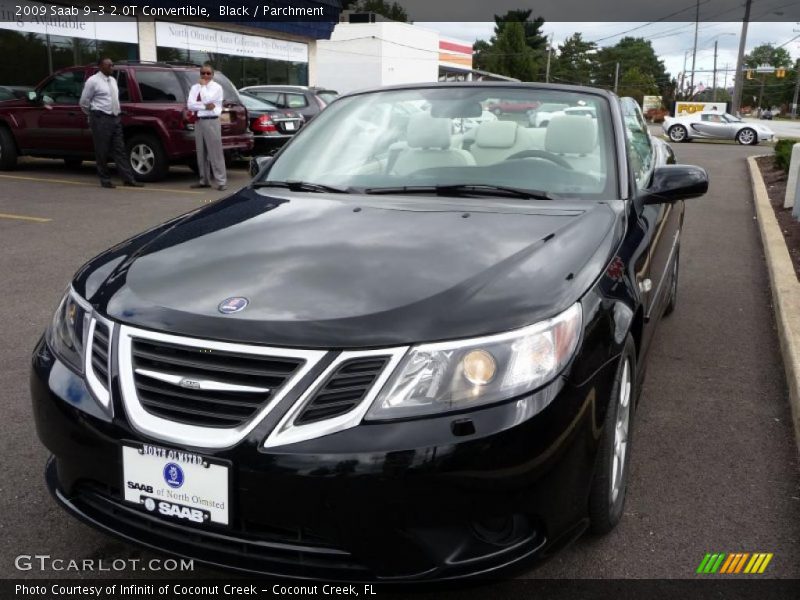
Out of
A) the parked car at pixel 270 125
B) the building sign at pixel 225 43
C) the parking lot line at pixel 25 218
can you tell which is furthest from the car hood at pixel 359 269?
the building sign at pixel 225 43

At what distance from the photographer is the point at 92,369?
2279mm

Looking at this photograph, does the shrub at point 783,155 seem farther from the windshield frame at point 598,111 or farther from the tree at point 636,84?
the tree at point 636,84

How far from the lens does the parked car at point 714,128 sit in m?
31.0

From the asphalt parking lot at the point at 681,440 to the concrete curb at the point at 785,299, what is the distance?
82mm

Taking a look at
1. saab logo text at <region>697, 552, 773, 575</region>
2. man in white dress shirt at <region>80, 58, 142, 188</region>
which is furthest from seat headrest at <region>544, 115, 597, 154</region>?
man in white dress shirt at <region>80, 58, 142, 188</region>

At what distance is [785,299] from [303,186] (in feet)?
12.5

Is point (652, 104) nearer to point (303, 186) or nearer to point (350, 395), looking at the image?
point (303, 186)

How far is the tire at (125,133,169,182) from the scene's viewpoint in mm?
12219

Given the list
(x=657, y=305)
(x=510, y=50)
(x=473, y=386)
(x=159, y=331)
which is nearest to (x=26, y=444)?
(x=159, y=331)

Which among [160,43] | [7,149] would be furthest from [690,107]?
[7,149]

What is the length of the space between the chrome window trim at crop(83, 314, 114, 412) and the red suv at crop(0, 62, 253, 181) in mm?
10240

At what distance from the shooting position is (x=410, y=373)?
2.03m

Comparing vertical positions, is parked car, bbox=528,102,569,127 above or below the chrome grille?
above

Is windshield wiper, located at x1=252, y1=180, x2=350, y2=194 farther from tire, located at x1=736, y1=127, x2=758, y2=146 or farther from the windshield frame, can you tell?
tire, located at x1=736, y1=127, x2=758, y2=146
